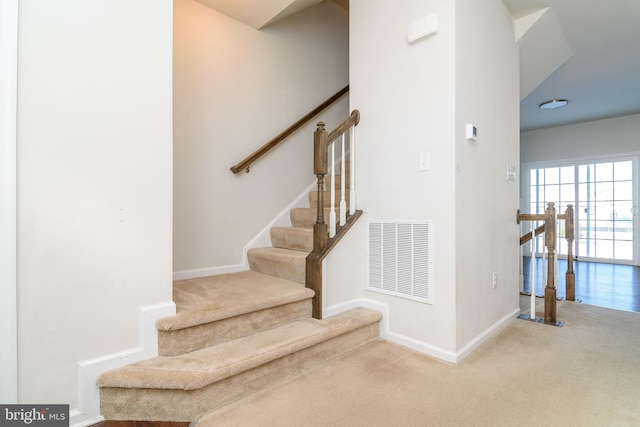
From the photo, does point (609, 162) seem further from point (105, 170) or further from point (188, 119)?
point (105, 170)

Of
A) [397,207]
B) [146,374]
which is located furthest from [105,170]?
[397,207]

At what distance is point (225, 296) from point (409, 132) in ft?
5.35

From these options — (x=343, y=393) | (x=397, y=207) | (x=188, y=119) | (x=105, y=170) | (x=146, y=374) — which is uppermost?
(x=188, y=119)

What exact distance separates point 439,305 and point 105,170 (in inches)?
79.6

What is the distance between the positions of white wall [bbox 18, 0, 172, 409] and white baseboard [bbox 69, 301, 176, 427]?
0.03m

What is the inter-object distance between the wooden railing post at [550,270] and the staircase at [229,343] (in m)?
1.54

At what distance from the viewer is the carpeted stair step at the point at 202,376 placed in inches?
56.6

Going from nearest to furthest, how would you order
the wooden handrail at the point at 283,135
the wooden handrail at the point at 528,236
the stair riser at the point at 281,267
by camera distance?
the stair riser at the point at 281,267 → the wooden handrail at the point at 283,135 → the wooden handrail at the point at 528,236

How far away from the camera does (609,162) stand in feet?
19.5

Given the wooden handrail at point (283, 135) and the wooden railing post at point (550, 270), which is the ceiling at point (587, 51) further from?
the wooden handrail at point (283, 135)

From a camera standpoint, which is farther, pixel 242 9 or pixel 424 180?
pixel 242 9

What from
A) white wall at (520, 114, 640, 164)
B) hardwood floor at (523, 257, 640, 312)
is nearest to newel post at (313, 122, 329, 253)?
hardwood floor at (523, 257, 640, 312)

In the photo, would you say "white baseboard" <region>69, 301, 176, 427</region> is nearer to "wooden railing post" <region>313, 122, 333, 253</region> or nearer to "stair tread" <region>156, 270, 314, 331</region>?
"stair tread" <region>156, 270, 314, 331</region>

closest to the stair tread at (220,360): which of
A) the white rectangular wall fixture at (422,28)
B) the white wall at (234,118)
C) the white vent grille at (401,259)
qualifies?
the white vent grille at (401,259)
